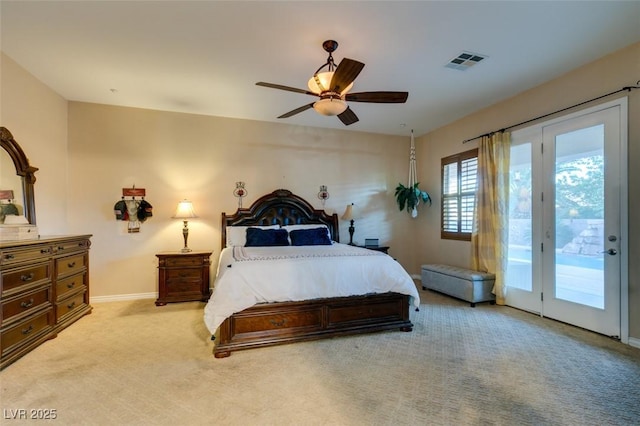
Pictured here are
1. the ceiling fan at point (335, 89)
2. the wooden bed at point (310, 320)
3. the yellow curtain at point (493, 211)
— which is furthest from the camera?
the yellow curtain at point (493, 211)

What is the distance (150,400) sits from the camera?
2.03 meters

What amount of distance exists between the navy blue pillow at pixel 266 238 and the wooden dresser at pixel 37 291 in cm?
211

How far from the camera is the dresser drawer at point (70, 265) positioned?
3238 millimetres

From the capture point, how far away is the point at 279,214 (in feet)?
16.9

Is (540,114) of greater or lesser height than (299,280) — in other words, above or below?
above

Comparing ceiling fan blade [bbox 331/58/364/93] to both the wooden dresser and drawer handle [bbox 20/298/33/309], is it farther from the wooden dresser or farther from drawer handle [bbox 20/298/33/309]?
drawer handle [bbox 20/298/33/309]

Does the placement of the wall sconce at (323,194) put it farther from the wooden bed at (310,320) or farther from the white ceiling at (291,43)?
the wooden bed at (310,320)

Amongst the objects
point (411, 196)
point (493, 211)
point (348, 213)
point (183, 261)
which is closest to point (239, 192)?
point (183, 261)

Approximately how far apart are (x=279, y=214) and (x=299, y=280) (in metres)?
2.39

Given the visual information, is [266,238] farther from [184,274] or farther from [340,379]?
[340,379]

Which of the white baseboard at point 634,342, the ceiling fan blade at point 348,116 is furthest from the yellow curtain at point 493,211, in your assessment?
the ceiling fan blade at point 348,116

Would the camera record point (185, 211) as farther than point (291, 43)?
Yes

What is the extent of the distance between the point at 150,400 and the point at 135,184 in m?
3.55

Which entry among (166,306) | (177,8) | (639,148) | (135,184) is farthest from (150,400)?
(639,148)
